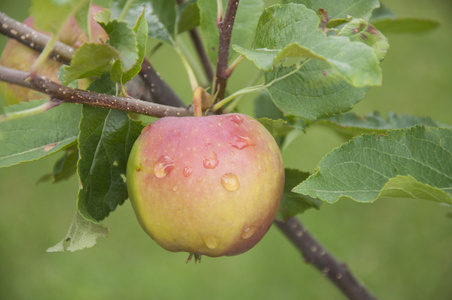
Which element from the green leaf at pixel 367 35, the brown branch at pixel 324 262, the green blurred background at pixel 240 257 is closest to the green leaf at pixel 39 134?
the green leaf at pixel 367 35

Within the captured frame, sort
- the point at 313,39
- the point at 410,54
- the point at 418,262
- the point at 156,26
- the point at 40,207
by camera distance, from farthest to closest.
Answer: the point at 410,54
the point at 40,207
the point at 418,262
the point at 156,26
the point at 313,39

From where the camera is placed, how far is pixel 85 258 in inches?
90.4

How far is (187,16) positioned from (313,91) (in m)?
0.32

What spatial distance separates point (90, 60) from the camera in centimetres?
50

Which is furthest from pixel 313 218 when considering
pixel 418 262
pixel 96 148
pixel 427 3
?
pixel 96 148

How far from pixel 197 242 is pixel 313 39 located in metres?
0.25

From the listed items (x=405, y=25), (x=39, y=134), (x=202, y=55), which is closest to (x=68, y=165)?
(x=39, y=134)

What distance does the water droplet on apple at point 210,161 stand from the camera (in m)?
0.53

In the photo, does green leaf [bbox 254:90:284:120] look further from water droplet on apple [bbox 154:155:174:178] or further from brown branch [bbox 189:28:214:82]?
water droplet on apple [bbox 154:155:174:178]

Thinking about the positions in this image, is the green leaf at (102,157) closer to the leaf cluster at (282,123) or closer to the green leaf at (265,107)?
the leaf cluster at (282,123)

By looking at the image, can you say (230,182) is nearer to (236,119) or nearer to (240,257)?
(236,119)

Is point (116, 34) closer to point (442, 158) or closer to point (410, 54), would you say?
point (442, 158)

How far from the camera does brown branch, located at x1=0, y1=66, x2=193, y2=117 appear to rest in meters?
0.49

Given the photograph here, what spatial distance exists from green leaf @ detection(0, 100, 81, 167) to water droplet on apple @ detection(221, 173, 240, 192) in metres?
0.19
